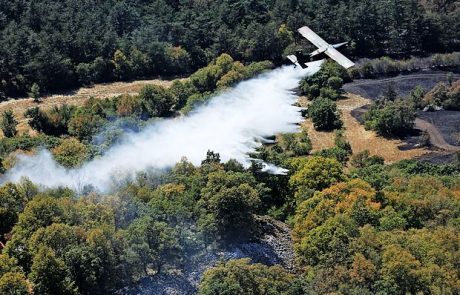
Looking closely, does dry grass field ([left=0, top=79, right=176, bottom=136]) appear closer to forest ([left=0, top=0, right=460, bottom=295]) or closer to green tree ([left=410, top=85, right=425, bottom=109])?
forest ([left=0, top=0, right=460, bottom=295])

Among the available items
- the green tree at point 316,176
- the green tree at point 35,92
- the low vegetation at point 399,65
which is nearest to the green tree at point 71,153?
the green tree at point 316,176

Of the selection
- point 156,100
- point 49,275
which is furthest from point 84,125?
point 49,275

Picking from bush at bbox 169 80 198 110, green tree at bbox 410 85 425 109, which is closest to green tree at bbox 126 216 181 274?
bush at bbox 169 80 198 110

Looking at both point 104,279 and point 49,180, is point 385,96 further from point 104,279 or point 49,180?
point 104,279

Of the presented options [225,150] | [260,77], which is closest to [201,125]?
[225,150]

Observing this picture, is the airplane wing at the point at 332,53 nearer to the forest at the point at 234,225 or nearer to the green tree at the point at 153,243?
the forest at the point at 234,225

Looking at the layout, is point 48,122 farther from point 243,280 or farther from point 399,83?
point 399,83
